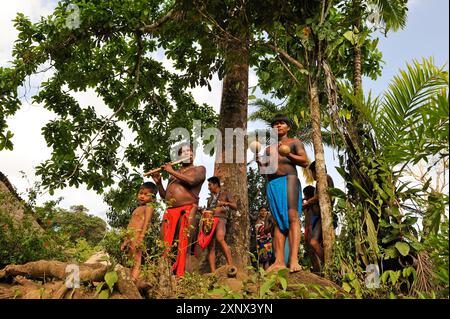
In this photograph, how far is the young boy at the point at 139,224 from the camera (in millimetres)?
4711

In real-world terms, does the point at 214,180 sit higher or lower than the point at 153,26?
lower

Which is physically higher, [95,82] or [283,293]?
[95,82]

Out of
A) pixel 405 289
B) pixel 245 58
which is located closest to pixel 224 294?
pixel 405 289

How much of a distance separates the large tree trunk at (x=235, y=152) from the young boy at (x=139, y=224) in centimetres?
155

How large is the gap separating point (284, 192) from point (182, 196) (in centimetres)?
152

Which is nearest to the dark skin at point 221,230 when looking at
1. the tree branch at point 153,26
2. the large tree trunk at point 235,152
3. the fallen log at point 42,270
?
the large tree trunk at point 235,152

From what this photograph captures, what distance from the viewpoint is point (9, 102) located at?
30.6ft

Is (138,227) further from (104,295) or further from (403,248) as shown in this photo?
(403,248)

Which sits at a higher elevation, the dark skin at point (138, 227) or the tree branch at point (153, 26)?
the tree branch at point (153, 26)

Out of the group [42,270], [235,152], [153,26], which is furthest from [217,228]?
[153,26]

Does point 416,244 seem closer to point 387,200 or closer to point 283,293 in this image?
point 387,200

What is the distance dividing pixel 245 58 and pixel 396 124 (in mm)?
3217

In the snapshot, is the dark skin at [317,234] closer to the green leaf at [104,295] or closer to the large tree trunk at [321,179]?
the large tree trunk at [321,179]

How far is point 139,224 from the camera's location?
5.62m
